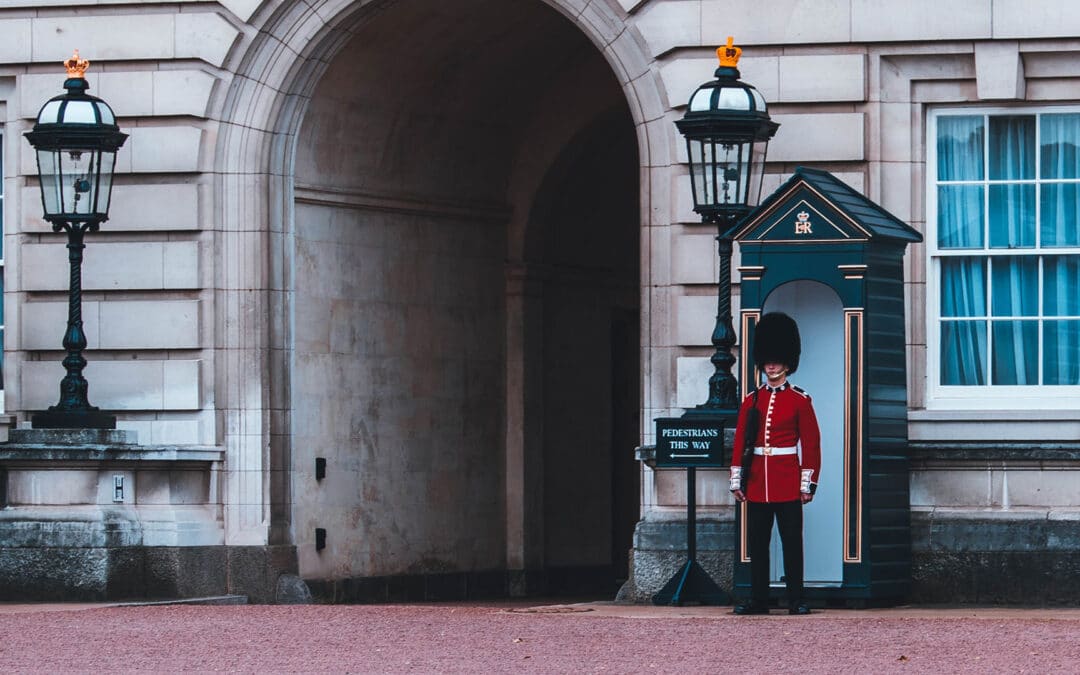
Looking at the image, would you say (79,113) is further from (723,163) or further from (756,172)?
(756,172)

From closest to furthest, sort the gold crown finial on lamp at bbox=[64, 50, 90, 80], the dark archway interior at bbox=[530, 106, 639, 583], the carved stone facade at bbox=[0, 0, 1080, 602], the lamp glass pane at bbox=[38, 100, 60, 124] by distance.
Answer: the carved stone facade at bbox=[0, 0, 1080, 602]
the lamp glass pane at bbox=[38, 100, 60, 124]
the gold crown finial on lamp at bbox=[64, 50, 90, 80]
the dark archway interior at bbox=[530, 106, 639, 583]

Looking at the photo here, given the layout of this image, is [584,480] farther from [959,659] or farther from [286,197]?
[959,659]

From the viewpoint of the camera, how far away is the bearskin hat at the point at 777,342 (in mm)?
13359

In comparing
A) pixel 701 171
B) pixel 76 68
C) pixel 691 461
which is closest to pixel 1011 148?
pixel 701 171

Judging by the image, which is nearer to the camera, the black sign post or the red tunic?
the red tunic

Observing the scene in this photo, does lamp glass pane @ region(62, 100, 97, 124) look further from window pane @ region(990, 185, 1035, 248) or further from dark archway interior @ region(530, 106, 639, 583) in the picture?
window pane @ region(990, 185, 1035, 248)

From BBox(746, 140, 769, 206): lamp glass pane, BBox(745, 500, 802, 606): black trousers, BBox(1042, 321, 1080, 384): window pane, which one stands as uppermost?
BBox(746, 140, 769, 206): lamp glass pane

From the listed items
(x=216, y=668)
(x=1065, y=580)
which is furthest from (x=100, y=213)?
(x=1065, y=580)

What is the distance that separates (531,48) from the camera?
59.5ft

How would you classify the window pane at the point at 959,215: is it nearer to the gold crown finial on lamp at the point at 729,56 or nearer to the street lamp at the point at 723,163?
the street lamp at the point at 723,163

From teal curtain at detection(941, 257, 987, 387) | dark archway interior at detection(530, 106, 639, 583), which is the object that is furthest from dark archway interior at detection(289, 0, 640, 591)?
teal curtain at detection(941, 257, 987, 387)

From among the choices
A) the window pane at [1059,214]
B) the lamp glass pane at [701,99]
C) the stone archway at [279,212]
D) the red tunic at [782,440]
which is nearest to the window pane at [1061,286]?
the window pane at [1059,214]

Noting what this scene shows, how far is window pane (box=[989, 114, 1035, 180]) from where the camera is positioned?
15.1 meters

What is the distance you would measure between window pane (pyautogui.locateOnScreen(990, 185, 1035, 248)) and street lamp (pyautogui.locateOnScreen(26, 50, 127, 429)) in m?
5.17
